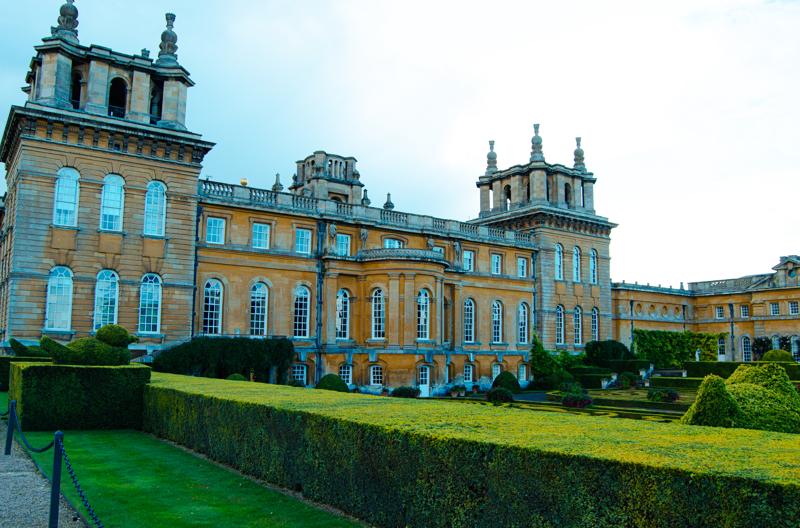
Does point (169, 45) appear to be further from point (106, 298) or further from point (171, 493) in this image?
point (171, 493)

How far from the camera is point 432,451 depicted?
7285mm

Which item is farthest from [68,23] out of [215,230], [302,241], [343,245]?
[343,245]

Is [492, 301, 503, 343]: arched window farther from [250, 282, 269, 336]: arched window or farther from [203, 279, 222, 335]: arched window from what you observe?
[203, 279, 222, 335]: arched window

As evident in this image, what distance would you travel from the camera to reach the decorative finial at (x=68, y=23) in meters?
27.1

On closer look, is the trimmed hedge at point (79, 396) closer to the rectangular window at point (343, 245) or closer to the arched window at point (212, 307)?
the arched window at point (212, 307)

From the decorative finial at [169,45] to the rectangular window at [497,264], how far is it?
74.5 ft

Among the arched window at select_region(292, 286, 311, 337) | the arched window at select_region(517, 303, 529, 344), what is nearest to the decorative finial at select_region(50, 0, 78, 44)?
the arched window at select_region(292, 286, 311, 337)

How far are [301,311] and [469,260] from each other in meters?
12.4

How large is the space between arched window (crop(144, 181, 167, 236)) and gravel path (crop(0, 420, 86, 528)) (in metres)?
17.3

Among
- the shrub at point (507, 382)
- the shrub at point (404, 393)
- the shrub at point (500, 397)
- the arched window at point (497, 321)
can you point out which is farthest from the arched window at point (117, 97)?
the arched window at point (497, 321)

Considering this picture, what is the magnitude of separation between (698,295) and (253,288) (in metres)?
46.1

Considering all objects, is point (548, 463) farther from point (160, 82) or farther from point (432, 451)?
Result: point (160, 82)

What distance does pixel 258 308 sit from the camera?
1282 inches

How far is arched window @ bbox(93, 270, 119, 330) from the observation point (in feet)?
87.5
